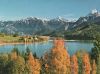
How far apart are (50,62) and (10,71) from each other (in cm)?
3240

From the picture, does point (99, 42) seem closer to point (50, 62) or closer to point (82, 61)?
point (82, 61)

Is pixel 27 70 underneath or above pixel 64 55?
underneath

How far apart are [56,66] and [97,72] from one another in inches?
1257

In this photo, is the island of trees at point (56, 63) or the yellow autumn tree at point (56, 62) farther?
the island of trees at point (56, 63)

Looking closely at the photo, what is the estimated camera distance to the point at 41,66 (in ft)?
240

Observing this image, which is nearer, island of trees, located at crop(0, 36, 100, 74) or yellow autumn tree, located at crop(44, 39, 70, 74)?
yellow autumn tree, located at crop(44, 39, 70, 74)

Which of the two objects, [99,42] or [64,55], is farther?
[99,42]

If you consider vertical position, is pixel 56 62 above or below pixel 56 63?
above

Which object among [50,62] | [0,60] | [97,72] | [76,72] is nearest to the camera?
[50,62]

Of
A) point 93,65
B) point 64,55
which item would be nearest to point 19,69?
point 93,65

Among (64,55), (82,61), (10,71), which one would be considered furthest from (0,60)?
(64,55)

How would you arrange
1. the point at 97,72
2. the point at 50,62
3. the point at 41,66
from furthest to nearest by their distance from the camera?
1. the point at 97,72
2. the point at 41,66
3. the point at 50,62

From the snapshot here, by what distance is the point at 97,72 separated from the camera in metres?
79.9

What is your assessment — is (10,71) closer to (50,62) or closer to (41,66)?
(41,66)
